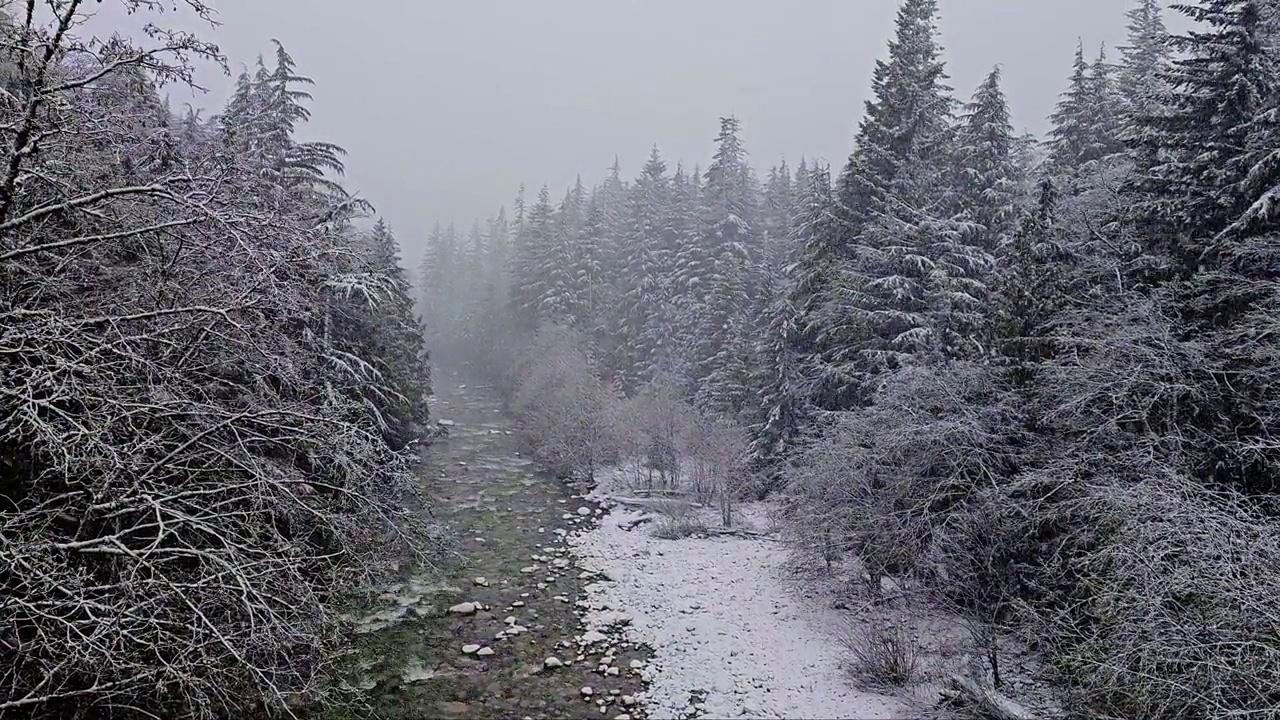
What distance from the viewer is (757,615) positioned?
13.7 m

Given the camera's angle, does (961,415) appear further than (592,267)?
No

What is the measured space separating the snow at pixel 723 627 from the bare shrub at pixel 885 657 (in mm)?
311

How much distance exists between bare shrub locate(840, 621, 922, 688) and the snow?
31 centimetres

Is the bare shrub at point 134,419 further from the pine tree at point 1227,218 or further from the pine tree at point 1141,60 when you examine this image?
the pine tree at point 1141,60

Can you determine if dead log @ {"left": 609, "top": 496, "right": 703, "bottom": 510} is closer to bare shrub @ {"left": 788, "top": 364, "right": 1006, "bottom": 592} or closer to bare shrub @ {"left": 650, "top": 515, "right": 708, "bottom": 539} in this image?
bare shrub @ {"left": 650, "top": 515, "right": 708, "bottom": 539}

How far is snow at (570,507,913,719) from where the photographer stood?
34.8 ft

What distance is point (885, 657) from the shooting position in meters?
10.8

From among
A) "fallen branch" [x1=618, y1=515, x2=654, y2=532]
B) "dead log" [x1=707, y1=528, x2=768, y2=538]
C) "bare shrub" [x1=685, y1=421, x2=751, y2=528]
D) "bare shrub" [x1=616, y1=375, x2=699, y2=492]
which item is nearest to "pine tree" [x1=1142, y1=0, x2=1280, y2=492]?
"dead log" [x1=707, y1=528, x2=768, y2=538]

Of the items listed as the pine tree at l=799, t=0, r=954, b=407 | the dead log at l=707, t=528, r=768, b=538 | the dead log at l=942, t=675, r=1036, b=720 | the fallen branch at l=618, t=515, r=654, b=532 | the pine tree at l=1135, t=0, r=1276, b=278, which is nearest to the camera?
the dead log at l=942, t=675, r=1036, b=720

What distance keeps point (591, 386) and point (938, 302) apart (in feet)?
54.2

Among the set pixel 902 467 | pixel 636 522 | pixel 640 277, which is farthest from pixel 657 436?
pixel 640 277

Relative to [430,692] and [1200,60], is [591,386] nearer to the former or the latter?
[430,692]

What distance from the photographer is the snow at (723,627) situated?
1059cm

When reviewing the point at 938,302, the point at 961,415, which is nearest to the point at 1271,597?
the point at 961,415
